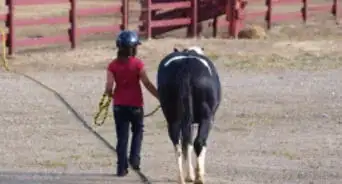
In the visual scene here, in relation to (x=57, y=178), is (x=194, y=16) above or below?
below

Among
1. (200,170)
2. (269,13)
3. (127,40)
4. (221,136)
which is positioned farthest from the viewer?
(269,13)

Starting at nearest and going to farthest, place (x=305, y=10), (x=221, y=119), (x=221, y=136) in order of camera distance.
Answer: (x=221, y=136) → (x=221, y=119) → (x=305, y=10)

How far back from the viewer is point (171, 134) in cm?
1014

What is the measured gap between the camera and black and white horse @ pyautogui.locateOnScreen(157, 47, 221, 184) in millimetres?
10008

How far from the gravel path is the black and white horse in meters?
0.64

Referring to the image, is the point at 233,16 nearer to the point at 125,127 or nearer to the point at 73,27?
the point at 73,27

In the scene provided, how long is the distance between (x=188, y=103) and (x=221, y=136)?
327 centimetres

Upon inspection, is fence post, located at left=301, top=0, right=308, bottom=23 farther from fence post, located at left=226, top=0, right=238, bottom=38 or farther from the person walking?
the person walking

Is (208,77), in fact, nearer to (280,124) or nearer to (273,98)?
(280,124)

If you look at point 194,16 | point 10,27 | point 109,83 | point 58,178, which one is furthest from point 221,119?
point 194,16

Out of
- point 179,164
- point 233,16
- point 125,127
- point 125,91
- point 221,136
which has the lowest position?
point 233,16

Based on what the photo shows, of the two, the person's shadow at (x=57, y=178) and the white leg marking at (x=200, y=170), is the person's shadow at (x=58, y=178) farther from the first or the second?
the white leg marking at (x=200, y=170)

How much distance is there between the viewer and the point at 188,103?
1002 cm

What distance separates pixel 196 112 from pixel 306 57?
1169 cm
